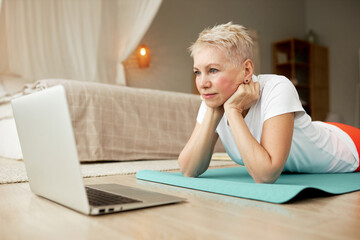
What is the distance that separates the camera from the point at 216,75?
1.12 meters

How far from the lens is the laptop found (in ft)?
2.35

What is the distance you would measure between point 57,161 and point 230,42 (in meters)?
0.65

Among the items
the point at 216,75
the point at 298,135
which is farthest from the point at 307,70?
the point at 216,75

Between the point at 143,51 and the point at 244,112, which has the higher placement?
the point at 143,51

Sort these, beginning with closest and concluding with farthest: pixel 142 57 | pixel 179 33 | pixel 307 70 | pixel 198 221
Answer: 1. pixel 198 221
2. pixel 142 57
3. pixel 179 33
4. pixel 307 70

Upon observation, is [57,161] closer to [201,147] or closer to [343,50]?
[201,147]

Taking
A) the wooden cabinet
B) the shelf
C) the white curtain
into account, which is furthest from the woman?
the wooden cabinet

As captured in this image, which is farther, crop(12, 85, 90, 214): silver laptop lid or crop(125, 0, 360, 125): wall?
crop(125, 0, 360, 125): wall

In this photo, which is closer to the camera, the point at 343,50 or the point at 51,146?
the point at 51,146

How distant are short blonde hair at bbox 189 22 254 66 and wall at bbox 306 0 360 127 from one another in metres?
5.00

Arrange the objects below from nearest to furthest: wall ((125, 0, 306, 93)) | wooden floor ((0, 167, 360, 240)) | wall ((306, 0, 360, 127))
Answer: wooden floor ((0, 167, 360, 240)) → wall ((125, 0, 306, 93)) → wall ((306, 0, 360, 127))

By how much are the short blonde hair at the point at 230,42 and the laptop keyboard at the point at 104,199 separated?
0.55 metres

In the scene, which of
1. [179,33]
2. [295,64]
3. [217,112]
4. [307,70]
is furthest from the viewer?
[307,70]

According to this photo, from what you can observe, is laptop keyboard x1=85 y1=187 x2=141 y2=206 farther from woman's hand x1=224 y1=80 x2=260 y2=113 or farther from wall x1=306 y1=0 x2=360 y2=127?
wall x1=306 y1=0 x2=360 y2=127
